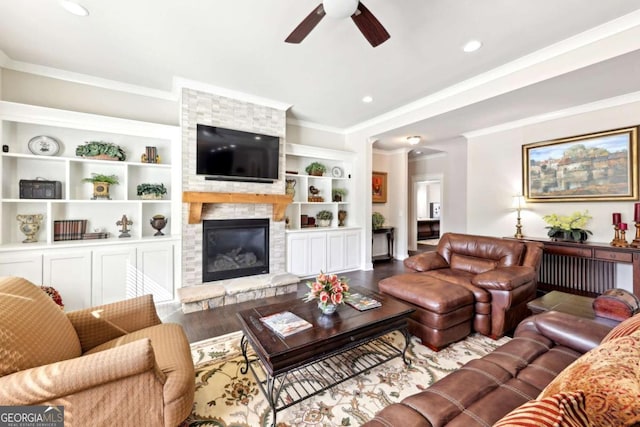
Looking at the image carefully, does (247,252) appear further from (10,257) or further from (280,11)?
(280,11)

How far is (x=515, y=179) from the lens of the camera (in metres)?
4.56

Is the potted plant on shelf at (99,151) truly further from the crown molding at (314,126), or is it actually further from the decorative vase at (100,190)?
the crown molding at (314,126)

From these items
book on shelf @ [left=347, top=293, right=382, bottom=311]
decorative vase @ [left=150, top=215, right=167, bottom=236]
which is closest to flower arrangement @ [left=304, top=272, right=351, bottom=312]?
book on shelf @ [left=347, top=293, right=382, bottom=311]

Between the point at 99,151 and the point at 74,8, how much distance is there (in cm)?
161

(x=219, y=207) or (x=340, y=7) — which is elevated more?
(x=340, y=7)

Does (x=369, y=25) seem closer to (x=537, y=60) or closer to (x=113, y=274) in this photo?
(x=537, y=60)

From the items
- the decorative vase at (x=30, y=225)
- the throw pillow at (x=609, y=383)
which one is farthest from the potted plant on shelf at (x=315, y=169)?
the throw pillow at (x=609, y=383)

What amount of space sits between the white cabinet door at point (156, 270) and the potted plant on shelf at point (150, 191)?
69 centimetres

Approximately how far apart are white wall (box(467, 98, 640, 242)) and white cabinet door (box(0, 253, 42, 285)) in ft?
21.2

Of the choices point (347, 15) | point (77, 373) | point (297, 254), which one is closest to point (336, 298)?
point (77, 373)

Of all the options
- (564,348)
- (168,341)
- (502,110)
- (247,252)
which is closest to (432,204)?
(502,110)

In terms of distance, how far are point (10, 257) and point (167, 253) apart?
4.65 feet

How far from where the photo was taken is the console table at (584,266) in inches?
123

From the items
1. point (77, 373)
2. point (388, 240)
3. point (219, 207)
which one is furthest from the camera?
point (388, 240)
